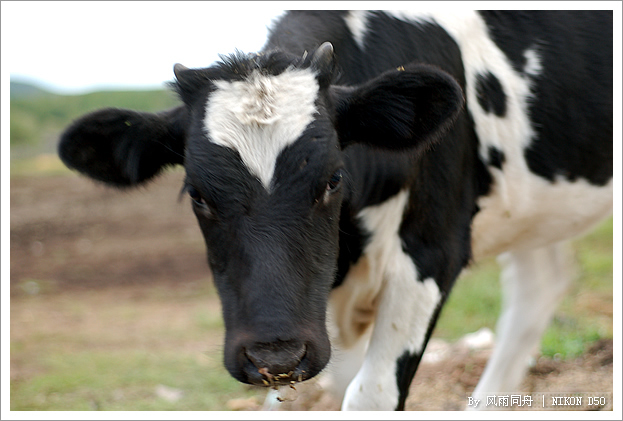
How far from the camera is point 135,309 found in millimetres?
7246

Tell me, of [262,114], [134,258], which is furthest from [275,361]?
[134,258]

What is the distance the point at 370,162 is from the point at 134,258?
6.76 meters

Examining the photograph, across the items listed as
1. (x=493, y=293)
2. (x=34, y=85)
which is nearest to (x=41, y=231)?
(x=493, y=293)

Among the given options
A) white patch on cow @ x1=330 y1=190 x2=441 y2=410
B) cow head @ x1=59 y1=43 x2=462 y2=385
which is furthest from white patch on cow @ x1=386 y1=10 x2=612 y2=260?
cow head @ x1=59 y1=43 x2=462 y2=385

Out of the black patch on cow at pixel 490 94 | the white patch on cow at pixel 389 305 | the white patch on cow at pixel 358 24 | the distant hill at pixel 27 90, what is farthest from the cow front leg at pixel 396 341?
the distant hill at pixel 27 90

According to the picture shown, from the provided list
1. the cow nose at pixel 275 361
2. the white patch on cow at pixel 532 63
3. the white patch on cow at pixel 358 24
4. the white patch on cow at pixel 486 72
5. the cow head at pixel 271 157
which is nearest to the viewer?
the cow nose at pixel 275 361

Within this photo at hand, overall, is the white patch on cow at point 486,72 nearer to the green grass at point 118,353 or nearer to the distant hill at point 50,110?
the green grass at point 118,353

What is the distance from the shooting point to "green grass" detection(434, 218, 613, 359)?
5.04 m

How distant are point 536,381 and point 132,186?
3.15m

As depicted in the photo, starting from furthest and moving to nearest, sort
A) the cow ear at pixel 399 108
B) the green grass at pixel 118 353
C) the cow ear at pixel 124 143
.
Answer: the green grass at pixel 118 353 < the cow ear at pixel 124 143 < the cow ear at pixel 399 108

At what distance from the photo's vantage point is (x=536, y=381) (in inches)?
180

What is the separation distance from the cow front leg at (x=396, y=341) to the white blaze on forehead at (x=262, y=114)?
95 cm

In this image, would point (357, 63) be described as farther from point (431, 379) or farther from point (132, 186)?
point (431, 379)

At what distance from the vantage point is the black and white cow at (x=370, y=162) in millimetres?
2344
